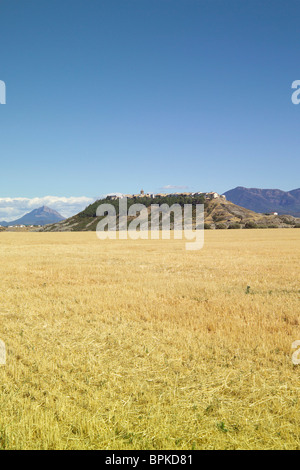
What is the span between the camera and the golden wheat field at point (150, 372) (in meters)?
4.38

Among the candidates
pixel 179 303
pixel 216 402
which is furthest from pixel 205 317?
pixel 216 402

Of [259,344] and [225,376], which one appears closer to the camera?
[225,376]

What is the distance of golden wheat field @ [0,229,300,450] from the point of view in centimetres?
438

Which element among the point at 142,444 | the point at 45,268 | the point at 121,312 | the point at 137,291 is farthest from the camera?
the point at 45,268

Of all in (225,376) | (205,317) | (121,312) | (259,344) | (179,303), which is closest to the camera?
(225,376)

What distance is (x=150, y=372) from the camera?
20.5 ft

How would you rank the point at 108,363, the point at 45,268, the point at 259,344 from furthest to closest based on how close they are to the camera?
the point at 45,268, the point at 259,344, the point at 108,363

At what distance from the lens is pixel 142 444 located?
4.19 metres
